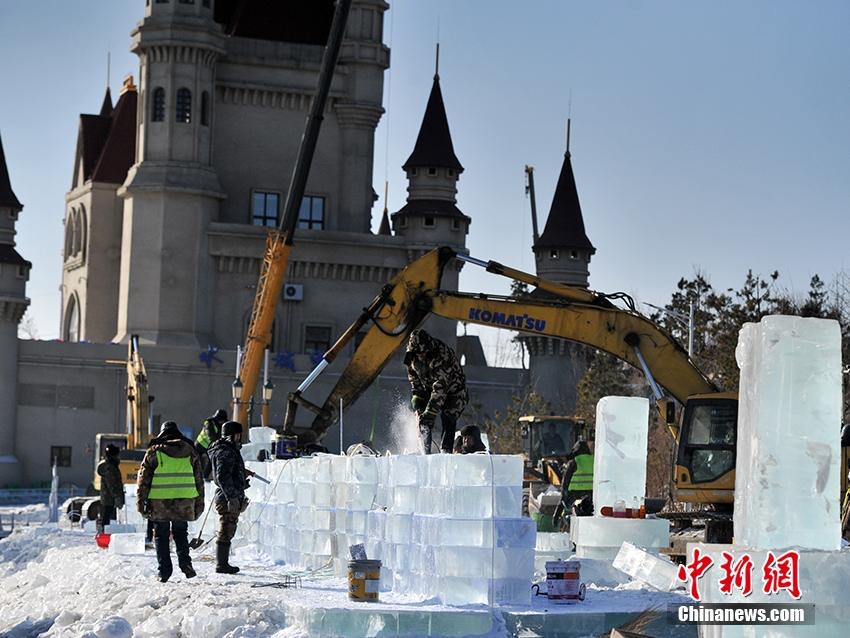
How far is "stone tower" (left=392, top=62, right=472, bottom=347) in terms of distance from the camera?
234ft

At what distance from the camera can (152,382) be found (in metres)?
67.9

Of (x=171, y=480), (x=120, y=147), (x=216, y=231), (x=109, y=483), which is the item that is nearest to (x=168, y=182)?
(x=216, y=231)

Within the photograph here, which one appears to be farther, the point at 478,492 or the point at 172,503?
the point at 172,503

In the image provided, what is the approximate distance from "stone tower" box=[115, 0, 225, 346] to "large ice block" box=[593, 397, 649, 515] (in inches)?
1870

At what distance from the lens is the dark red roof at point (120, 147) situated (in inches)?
2928

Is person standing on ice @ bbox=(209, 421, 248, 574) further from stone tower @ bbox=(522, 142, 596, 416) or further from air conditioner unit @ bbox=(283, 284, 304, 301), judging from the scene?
stone tower @ bbox=(522, 142, 596, 416)

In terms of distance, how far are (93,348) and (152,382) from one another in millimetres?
2369

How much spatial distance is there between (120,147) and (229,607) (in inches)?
2423

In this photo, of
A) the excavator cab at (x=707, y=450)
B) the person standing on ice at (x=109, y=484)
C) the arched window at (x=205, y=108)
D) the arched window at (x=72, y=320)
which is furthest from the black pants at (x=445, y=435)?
the arched window at (x=72, y=320)

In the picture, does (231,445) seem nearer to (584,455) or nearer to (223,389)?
(584,455)

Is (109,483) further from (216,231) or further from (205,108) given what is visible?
→ (205,108)

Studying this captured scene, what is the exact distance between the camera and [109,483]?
104 ft

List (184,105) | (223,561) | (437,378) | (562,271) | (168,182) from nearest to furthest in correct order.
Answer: (223,561) < (437,378) < (168,182) < (184,105) < (562,271)

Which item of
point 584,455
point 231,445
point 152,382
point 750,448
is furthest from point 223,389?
point 750,448
